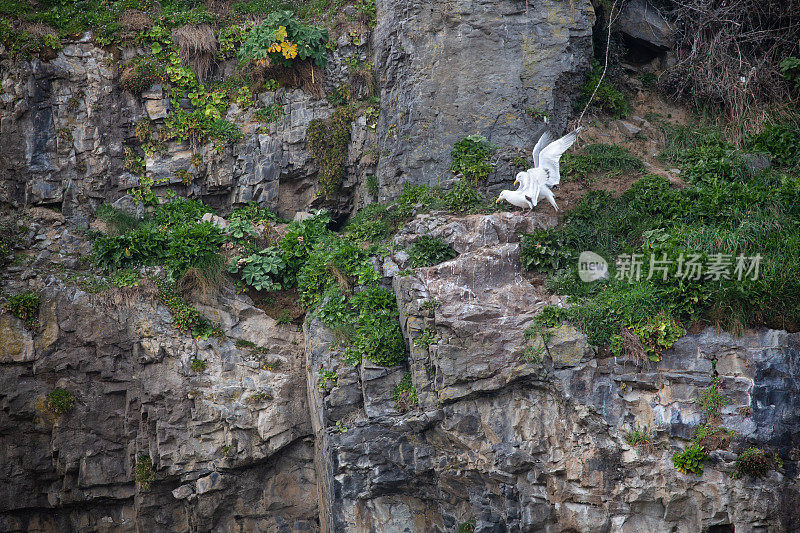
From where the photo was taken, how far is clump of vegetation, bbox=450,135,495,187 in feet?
39.9

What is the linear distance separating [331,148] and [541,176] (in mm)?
4569

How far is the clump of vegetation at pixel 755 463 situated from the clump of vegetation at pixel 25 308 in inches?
397

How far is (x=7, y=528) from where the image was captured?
10930 mm

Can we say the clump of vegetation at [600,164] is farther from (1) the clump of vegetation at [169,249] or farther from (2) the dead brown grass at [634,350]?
(1) the clump of vegetation at [169,249]

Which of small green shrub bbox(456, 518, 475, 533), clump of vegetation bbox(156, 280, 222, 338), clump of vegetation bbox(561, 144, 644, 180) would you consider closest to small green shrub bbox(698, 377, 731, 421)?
small green shrub bbox(456, 518, 475, 533)

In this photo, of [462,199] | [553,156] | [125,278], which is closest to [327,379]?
[462,199]

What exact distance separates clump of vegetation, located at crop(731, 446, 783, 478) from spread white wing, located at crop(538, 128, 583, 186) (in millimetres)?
4594

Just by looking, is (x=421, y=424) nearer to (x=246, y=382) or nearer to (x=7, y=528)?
(x=246, y=382)

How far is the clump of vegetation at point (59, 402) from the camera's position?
11070 mm

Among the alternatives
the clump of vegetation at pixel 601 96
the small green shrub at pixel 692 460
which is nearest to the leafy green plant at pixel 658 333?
the small green shrub at pixel 692 460

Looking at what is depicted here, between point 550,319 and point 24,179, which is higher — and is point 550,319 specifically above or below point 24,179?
below

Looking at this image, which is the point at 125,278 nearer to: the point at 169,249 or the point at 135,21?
the point at 169,249

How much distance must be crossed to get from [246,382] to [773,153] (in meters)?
9.36

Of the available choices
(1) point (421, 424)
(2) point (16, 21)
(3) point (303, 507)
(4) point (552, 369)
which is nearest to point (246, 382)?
(3) point (303, 507)
